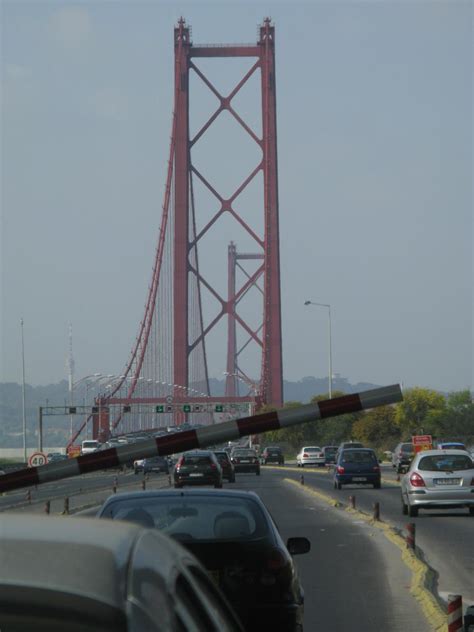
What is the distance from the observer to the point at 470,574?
16.7 metres

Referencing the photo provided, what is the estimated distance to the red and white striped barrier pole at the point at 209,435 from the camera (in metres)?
5.18

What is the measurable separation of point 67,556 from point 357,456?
45620 mm

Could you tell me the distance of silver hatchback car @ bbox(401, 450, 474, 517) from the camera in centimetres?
2977

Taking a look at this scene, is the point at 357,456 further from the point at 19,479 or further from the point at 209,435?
the point at 19,479

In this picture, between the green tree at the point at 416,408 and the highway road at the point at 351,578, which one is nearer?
the highway road at the point at 351,578

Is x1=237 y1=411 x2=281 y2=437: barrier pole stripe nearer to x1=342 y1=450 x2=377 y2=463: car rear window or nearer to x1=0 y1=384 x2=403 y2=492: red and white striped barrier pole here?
x1=0 y1=384 x2=403 y2=492: red and white striped barrier pole

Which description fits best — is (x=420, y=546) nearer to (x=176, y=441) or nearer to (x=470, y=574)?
(x=470, y=574)

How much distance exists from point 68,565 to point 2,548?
0.57 ft

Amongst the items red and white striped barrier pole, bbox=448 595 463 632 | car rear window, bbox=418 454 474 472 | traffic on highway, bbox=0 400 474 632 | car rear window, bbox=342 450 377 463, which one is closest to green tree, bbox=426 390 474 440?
car rear window, bbox=342 450 377 463

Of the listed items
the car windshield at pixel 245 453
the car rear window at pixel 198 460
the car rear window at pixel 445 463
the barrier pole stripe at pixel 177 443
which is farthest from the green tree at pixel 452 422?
the barrier pole stripe at pixel 177 443

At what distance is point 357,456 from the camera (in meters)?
48.1

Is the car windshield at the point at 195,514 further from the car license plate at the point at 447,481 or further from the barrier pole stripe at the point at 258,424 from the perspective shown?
the car license plate at the point at 447,481

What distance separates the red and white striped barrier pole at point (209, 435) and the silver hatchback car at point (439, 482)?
24.8 metres

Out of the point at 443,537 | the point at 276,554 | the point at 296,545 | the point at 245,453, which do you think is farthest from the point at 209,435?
the point at 245,453
